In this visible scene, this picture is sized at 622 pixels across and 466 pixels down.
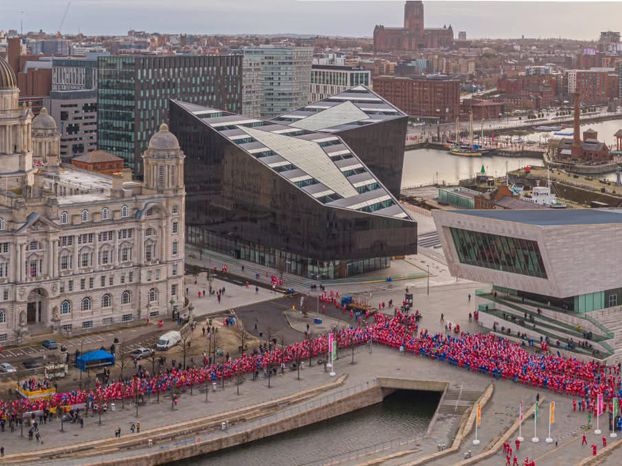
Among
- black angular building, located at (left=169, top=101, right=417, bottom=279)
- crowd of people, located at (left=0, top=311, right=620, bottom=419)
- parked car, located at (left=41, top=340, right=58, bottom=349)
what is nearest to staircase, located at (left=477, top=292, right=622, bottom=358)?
crowd of people, located at (left=0, top=311, right=620, bottom=419)

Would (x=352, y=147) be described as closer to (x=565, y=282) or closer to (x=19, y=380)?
(x=565, y=282)

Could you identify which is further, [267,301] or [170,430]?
[267,301]

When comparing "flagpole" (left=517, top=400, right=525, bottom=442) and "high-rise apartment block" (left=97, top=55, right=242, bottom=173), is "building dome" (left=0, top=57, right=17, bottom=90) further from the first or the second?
"high-rise apartment block" (left=97, top=55, right=242, bottom=173)

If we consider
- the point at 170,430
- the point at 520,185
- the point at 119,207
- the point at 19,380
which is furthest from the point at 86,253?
the point at 520,185

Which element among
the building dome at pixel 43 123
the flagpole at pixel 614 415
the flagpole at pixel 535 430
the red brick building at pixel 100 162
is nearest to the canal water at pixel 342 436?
the flagpole at pixel 535 430

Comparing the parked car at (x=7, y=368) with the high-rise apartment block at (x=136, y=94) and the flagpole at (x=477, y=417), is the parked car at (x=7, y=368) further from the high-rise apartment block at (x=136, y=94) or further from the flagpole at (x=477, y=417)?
the high-rise apartment block at (x=136, y=94)

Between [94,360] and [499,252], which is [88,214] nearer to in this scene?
[94,360]

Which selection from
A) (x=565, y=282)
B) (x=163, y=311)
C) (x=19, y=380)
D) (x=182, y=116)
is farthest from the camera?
(x=182, y=116)
